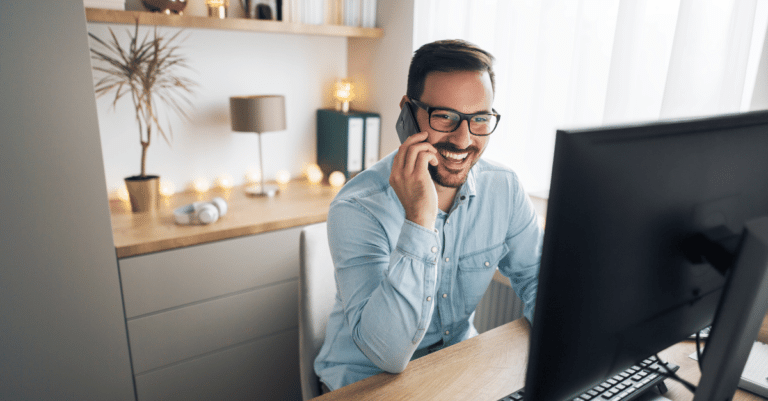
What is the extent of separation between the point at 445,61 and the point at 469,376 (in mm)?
646

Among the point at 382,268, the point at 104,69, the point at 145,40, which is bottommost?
the point at 382,268

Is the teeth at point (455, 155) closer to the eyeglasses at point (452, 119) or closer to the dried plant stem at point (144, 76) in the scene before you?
the eyeglasses at point (452, 119)

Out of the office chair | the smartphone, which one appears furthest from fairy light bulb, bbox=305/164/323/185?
the smartphone

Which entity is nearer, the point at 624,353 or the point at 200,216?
the point at 624,353

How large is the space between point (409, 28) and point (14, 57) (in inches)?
60.3

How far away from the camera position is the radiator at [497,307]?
184 cm

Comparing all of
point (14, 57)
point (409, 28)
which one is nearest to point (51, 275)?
point (14, 57)

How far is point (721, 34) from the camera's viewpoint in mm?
1317

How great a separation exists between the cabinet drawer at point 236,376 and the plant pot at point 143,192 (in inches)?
24.7

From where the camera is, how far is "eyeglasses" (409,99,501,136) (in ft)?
A: 3.23

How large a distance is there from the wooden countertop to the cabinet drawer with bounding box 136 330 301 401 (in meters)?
0.48

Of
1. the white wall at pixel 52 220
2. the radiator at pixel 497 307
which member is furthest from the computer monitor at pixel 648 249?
the white wall at pixel 52 220

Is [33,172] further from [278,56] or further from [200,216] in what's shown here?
[278,56]

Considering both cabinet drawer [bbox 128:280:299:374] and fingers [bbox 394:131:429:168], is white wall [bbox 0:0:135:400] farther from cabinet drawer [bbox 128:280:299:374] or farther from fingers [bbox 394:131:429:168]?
fingers [bbox 394:131:429:168]
